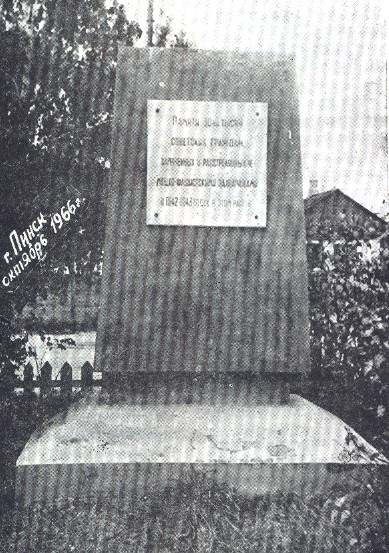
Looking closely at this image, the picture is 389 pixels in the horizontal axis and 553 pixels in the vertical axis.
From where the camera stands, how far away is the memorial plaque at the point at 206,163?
3.51 metres

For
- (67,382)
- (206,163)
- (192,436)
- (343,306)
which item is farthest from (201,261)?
(67,382)

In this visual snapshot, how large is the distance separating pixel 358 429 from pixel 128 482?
1812 millimetres

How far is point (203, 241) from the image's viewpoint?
140 inches

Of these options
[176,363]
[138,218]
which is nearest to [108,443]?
[176,363]

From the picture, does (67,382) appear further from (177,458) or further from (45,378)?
(177,458)

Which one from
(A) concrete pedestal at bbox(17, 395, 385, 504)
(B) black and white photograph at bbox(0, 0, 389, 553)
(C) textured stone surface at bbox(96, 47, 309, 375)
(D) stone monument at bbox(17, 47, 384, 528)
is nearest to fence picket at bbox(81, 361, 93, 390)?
(B) black and white photograph at bbox(0, 0, 389, 553)

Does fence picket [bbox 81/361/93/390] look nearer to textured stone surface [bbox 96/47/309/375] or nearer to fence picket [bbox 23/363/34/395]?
fence picket [bbox 23/363/34/395]

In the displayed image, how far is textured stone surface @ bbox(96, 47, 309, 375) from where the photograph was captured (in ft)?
11.5

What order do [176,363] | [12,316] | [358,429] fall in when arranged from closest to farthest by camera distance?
[176,363]
[358,429]
[12,316]

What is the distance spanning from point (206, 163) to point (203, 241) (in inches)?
17.9

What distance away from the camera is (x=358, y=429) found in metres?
3.98

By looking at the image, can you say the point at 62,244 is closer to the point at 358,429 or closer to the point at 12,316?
the point at 12,316

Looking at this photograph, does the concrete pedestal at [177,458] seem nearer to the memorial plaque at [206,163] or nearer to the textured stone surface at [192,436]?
the textured stone surface at [192,436]

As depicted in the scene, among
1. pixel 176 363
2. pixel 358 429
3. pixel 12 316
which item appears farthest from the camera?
pixel 12 316
